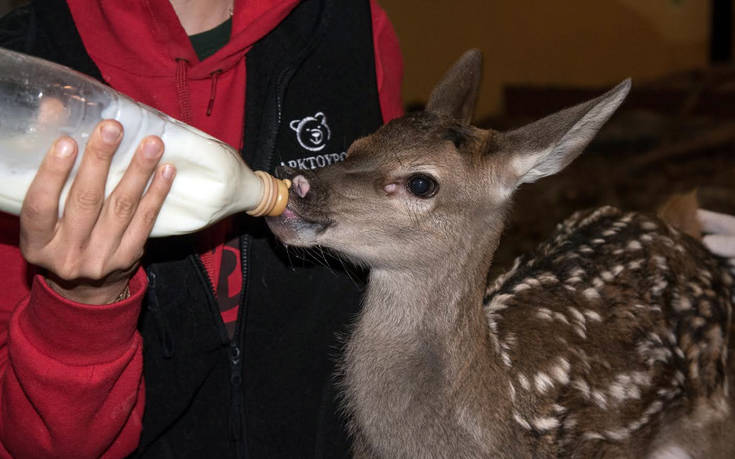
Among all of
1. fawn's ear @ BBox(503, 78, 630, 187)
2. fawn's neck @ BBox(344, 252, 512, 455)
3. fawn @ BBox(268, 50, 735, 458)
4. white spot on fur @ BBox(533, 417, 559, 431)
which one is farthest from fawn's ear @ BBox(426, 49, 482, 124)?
white spot on fur @ BBox(533, 417, 559, 431)

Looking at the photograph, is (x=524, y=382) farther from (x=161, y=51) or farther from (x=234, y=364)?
(x=161, y=51)

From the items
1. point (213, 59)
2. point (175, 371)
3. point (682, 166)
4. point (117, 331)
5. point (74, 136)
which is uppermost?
point (74, 136)

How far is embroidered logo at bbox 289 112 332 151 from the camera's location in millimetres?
1991

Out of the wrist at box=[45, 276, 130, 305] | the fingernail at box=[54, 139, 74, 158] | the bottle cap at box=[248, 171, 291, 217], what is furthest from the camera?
the bottle cap at box=[248, 171, 291, 217]

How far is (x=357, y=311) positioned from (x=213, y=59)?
742mm

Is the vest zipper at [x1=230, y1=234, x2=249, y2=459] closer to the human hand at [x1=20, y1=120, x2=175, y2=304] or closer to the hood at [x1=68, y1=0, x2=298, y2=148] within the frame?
the hood at [x1=68, y1=0, x2=298, y2=148]

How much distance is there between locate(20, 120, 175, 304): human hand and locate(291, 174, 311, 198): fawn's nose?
1.63 ft

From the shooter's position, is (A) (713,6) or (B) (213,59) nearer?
(B) (213,59)

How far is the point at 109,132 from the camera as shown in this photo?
120 centimetres

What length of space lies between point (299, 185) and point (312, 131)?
0.83ft

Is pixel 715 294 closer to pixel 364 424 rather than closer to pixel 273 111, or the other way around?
pixel 364 424

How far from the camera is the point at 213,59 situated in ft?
6.10

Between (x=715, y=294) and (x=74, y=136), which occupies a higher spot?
(x=74, y=136)

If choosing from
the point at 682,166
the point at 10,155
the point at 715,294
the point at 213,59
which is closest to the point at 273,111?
the point at 213,59
